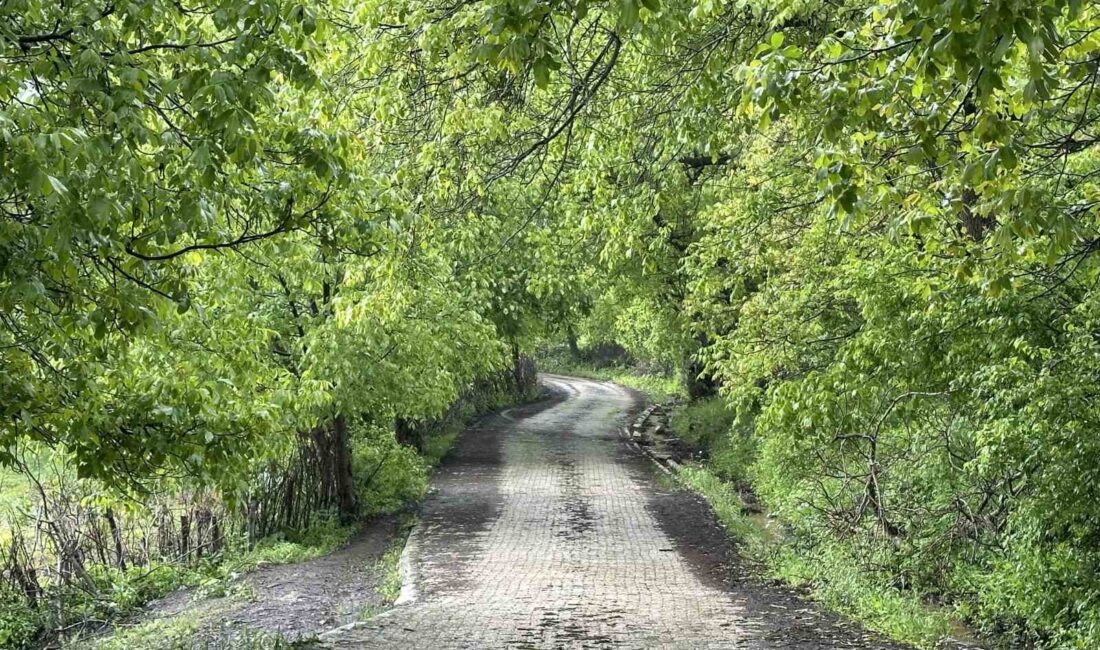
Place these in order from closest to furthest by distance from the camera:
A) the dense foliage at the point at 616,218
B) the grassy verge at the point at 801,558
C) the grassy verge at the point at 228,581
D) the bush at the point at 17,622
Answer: the dense foliage at the point at 616,218 → the grassy verge at the point at 801,558 → the grassy verge at the point at 228,581 → the bush at the point at 17,622


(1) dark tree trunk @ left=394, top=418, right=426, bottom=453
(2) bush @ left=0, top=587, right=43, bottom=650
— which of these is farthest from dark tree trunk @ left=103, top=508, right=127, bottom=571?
(1) dark tree trunk @ left=394, top=418, right=426, bottom=453

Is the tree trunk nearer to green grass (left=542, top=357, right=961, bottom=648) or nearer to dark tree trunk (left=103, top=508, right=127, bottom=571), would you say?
dark tree trunk (left=103, top=508, right=127, bottom=571)

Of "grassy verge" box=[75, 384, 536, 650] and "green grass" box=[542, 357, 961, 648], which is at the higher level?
Answer: "grassy verge" box=[75, 384, 536, 650]

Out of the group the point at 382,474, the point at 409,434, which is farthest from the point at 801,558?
the point at 409,434

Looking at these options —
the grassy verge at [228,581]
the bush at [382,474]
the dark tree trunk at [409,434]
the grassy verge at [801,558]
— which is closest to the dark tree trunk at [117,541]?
the grassy verge at [228,581]

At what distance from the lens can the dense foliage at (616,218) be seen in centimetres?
475

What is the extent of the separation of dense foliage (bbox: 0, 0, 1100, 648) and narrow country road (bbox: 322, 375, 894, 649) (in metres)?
1.80

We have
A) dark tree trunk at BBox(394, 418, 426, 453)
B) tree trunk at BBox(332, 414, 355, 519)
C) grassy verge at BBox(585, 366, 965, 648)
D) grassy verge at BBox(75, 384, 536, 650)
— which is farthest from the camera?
dark tree trunk at BBox(394, 418, 426, 453)

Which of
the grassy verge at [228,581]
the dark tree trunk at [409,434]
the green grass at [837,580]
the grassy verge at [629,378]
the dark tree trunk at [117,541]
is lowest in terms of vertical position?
the green grass at [837,580]

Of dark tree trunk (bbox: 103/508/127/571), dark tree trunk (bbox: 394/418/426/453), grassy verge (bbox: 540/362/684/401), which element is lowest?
dark tree trunk (bbox: 103/508/127/571)

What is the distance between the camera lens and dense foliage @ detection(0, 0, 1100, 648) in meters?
4.75

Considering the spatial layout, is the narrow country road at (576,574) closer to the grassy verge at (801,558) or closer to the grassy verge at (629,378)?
the grassy verge at (801,558)

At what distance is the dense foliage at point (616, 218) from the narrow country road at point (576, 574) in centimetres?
180

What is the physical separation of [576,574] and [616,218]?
5792 mm
